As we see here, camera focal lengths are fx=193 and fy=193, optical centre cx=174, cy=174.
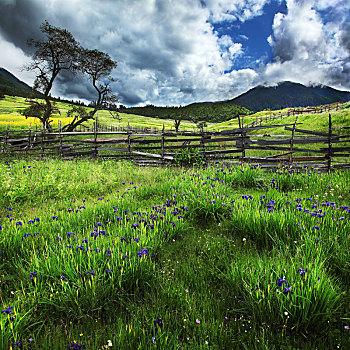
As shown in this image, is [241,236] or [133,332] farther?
[241,236]

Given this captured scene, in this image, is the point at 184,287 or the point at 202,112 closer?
the point at 184,287

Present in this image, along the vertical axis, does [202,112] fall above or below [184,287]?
above

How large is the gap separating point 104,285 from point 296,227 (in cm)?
219

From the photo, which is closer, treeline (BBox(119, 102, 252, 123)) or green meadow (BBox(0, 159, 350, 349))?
green meadow (BBox(0, 159, 350, 349))

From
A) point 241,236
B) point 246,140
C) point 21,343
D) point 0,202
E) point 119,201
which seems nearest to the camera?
point 21,343

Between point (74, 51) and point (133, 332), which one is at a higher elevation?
point (74, 51)

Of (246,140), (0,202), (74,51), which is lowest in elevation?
(0,202)

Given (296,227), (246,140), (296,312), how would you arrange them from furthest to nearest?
(246,140) → (296,227) → (296,312)

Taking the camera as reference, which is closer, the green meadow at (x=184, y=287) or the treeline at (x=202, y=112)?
the green meadow at (x=184, y=287)

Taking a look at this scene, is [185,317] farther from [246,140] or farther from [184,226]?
[246,140]

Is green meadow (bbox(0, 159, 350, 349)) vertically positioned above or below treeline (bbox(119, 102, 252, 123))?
below

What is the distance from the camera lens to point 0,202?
421cm

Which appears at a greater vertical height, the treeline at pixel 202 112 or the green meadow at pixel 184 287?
the treeline at pixel 202 112

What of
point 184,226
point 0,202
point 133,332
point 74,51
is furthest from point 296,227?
point 74,51
